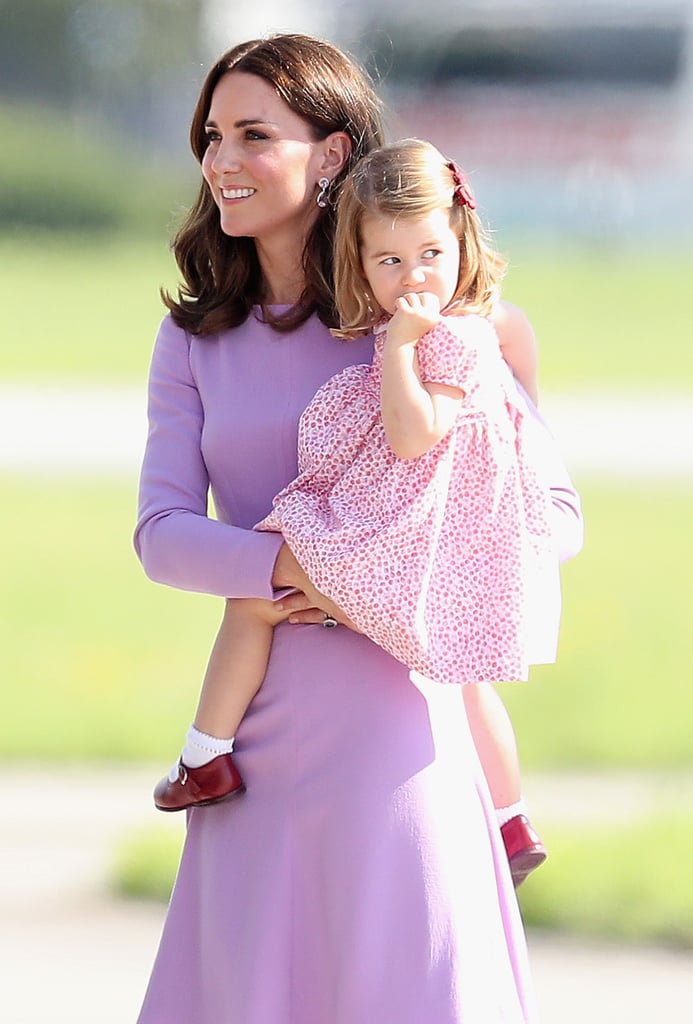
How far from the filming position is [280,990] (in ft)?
6.77

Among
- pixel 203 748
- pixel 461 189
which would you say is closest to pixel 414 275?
pixel 461 189

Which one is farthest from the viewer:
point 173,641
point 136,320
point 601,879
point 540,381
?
point 136,320

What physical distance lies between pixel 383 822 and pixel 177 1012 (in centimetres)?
41

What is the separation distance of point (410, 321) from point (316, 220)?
369mm

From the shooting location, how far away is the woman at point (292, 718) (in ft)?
6.61

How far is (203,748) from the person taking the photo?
211cm

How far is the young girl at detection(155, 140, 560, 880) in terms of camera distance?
6.30ft

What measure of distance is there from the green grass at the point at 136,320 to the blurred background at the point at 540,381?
0.13ft

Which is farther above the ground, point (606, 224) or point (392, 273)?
point (606, 224)

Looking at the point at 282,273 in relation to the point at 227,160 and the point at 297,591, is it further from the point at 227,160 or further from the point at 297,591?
the point at 297,591

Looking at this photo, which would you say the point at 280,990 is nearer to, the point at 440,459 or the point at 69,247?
the point at 440,459

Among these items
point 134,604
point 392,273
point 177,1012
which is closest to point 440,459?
point 392,273

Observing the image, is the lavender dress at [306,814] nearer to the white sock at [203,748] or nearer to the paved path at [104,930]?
the white sock at [203,748]

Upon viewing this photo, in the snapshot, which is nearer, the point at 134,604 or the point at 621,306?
the point at 134,604
